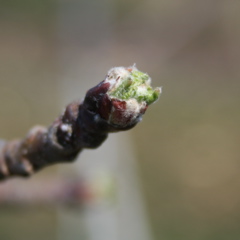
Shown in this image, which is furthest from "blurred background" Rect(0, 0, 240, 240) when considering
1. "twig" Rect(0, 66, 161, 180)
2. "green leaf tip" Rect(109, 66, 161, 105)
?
"green leaf tip" Rect(109, 66, 161, 105)

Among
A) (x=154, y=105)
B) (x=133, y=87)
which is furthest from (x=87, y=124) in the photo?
(x=154, y=105)

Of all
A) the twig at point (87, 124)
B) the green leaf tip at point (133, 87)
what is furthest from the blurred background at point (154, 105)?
the green leaf tip at point (133, 87)

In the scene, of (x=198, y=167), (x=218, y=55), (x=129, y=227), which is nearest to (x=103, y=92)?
(x=129, y=227)

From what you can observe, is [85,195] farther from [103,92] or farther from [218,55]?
[218,55]

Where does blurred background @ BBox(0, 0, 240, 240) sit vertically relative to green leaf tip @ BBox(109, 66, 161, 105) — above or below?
above

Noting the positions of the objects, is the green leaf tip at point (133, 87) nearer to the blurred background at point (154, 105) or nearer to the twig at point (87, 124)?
the twig at point (87, 124)

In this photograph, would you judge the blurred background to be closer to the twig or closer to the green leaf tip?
the twig
